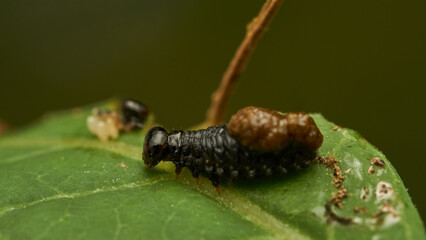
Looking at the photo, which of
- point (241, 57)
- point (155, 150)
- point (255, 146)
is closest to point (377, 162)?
point (255, 146)

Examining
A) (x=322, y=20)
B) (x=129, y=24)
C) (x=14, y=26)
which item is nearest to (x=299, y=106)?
(x=322, y=20)

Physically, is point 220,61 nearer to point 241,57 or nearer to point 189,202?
point 241,57

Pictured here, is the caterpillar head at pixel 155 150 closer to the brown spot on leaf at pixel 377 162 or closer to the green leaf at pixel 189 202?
the green leaf at pixel 189 202

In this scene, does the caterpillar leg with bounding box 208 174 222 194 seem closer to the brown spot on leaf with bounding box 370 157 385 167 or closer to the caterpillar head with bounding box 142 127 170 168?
the caterpillar head with bounding box 142 127 170 168

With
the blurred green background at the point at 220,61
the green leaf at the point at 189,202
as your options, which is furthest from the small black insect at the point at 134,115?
the blurred green background at the point at 220,61

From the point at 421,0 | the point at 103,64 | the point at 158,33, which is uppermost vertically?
the point at 421,0

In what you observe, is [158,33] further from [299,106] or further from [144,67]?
[299,106]
